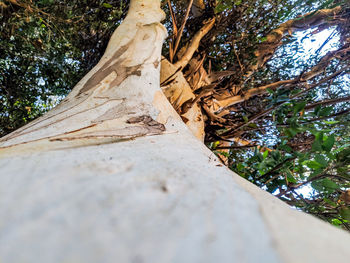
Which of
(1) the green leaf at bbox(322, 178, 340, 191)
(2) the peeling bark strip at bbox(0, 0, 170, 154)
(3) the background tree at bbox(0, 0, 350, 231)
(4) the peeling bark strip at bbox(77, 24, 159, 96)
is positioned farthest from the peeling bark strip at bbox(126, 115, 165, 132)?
(3) the background tree at bbox(0, 0, 350, 231)

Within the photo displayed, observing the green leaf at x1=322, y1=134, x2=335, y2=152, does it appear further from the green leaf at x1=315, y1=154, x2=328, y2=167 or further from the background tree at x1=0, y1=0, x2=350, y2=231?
the background tree at x1=0, y1=0, x2=350, y2=231

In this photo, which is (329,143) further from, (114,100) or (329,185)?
(114,100)

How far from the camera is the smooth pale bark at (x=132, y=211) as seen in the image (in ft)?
0.65

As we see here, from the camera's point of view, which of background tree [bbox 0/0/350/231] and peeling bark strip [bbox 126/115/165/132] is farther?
background tree [bbox 0/0/350/231]

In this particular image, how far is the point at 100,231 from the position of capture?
215 millimetres

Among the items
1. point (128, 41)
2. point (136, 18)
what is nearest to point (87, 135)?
point (128, 41)

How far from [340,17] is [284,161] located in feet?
6.60

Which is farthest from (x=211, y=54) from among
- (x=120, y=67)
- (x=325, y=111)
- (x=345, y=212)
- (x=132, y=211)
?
(x=132, y=211)

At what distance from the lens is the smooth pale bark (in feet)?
0.65

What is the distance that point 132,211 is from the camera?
24 cm

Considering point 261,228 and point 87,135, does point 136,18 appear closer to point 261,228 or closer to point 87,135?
→ point 87,135

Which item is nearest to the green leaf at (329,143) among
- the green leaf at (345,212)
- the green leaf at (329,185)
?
the green leaf at (329,185)

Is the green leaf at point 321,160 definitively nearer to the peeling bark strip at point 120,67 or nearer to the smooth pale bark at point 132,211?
the smooth pale bark at point 132,211

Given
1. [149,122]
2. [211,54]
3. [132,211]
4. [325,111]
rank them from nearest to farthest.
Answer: [132,211] → [149,122] → [325,111] → [211,54]
